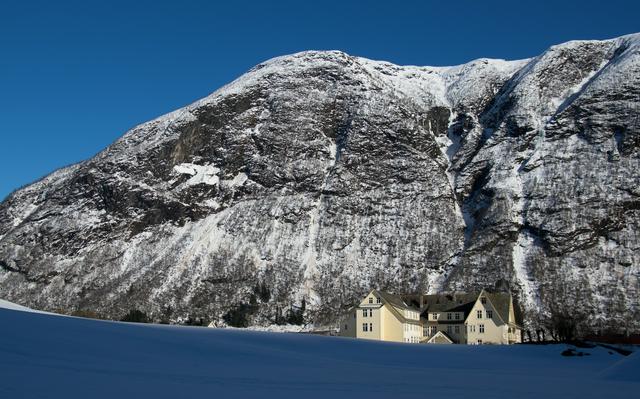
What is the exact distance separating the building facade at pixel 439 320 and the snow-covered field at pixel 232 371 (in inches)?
2002

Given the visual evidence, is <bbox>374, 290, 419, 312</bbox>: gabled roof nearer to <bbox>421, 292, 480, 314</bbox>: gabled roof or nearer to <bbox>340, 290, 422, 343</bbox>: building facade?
<bbox>340, 290, 422, 343</bbox>: building facade

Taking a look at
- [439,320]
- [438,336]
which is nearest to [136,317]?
[439,320]

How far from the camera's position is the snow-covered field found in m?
15.4

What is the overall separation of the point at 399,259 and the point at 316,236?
14.8m

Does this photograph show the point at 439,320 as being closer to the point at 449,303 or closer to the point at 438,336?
the point at 449,303

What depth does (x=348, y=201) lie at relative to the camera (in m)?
126

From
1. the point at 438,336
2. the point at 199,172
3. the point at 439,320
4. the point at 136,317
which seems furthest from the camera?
the point at 199,172

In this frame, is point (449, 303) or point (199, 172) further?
point (199, 172)

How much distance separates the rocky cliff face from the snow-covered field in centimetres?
7226

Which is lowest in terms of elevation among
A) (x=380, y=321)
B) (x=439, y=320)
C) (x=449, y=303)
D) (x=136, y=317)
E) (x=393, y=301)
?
(x=380, y=321)

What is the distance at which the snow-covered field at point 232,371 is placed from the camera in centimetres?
1545

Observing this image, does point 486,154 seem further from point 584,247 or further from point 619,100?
point 584,247

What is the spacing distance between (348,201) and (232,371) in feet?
350

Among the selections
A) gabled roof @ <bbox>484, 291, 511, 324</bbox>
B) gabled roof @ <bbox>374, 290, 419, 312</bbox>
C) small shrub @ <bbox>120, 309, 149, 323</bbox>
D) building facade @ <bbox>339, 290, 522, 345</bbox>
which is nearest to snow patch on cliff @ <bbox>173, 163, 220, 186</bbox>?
small shrub @ <bbox>120, 309, 149, 323</bbox>
